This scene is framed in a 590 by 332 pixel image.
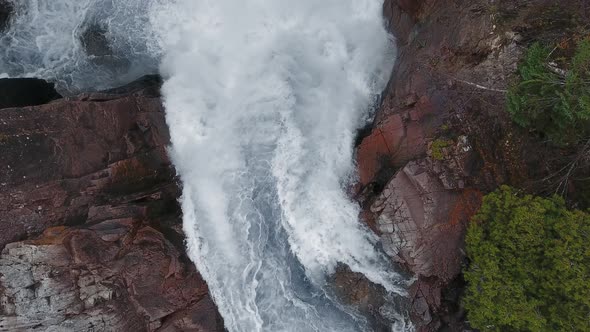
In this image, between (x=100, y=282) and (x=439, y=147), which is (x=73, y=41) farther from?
(x=439, y=147)

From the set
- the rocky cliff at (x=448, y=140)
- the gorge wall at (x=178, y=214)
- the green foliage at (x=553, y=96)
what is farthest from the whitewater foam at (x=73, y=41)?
the green foliage at (x=553, y=96)

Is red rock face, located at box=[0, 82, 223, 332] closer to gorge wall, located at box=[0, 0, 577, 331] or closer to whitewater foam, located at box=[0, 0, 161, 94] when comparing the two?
gorge wall, located at box=[0, 0, 577, 331]

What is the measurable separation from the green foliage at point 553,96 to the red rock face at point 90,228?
1469cm

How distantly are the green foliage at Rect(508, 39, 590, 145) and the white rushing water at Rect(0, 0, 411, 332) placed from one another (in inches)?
280

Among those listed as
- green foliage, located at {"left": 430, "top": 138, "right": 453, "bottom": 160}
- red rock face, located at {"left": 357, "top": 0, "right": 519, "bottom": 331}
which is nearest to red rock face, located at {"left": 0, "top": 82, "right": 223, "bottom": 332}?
red rock face, located at {"left": 357, "top": 0, "right": 519, "bottom": 331}

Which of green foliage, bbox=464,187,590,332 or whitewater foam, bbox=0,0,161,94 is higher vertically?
whitewater foam, bbox=0,0,161,94

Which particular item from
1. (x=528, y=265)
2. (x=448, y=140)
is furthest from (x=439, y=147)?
(x=528, y=265)

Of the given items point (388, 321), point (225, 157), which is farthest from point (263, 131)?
point (388, 321)

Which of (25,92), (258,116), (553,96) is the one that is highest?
(25,92)

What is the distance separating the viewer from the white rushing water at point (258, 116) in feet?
63.8

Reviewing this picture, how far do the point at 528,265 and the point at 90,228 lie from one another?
53.7 feet

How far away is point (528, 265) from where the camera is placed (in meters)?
14.6

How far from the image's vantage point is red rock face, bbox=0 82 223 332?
17.1m

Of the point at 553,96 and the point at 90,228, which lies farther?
the point at 90,228
